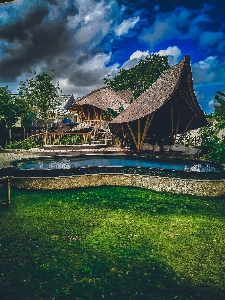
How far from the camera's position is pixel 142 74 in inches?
2048

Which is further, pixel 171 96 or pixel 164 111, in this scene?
pixel 164 111

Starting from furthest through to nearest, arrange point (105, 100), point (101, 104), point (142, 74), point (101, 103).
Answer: point (142, 74) → point (105, 100) → point (101, 103) → point (101, 104)

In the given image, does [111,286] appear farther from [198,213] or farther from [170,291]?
[198,213]

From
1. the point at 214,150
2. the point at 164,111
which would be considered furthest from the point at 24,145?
the point at 214,150

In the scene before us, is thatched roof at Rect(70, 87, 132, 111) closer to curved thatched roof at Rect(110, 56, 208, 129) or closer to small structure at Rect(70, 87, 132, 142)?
small structure at Rect(70, 87, 132, 142)

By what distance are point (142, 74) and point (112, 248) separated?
4941cm

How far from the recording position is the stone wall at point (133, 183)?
1047 cm

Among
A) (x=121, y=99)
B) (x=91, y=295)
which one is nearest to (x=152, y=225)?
(x=91, y=295)

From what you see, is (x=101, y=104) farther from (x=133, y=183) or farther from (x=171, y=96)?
(x=133, y=183)

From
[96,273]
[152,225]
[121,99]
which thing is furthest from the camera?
[121,99]

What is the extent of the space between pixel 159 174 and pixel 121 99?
21616 mm

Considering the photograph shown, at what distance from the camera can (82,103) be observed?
3262 centimetres

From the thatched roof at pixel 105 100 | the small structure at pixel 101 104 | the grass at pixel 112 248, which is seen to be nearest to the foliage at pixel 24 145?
the small structure at pixel 101 104

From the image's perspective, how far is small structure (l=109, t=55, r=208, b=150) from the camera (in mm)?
17594
